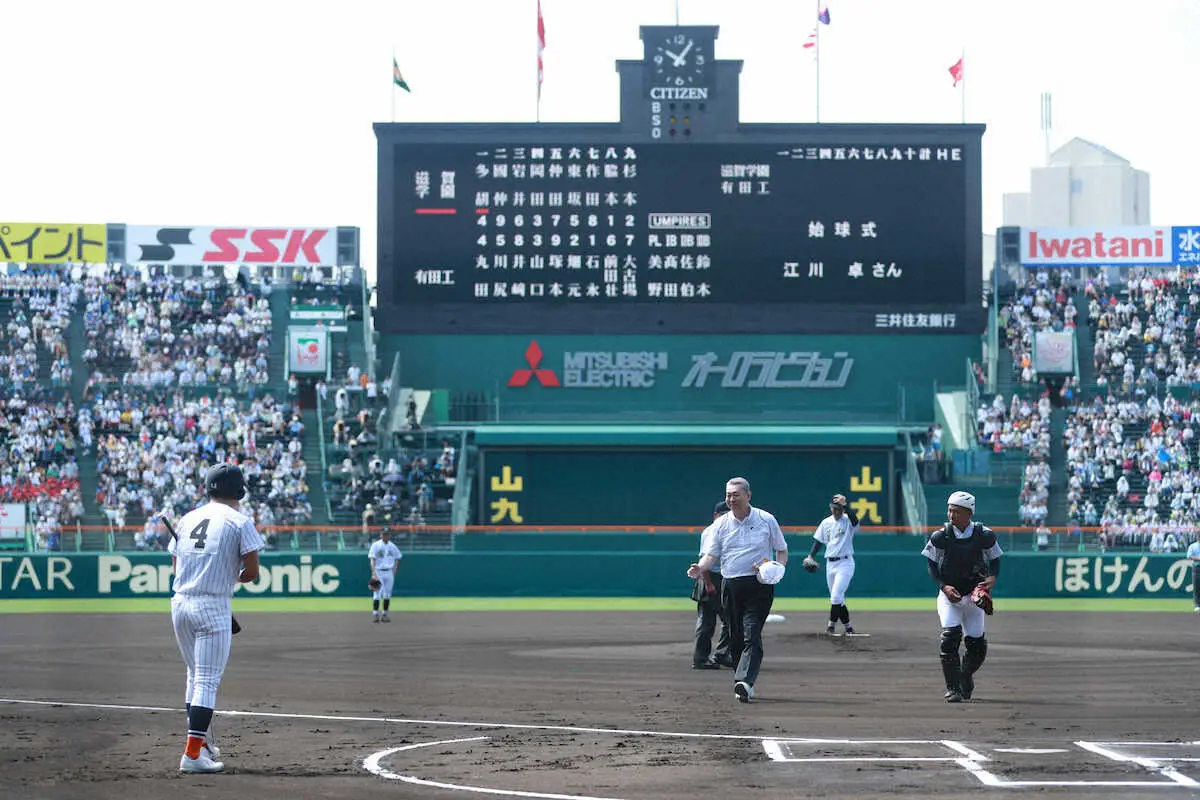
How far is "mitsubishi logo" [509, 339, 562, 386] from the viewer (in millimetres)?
46344

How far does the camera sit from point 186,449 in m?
42.6

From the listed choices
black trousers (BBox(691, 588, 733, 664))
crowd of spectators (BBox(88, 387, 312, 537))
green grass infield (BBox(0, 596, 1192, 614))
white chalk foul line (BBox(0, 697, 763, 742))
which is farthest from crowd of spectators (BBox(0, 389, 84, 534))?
white chalk foul line (BBox(0, 697, 763, 742))

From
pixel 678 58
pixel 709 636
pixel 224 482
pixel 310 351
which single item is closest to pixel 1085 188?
pixel 678 58

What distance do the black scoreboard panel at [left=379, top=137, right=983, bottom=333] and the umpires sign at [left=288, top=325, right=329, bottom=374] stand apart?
8.19 feet

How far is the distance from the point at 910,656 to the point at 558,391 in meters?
26.3

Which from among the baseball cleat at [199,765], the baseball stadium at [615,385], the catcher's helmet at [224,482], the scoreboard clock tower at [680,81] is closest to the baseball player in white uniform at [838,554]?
the baseball stadium at [615,385]

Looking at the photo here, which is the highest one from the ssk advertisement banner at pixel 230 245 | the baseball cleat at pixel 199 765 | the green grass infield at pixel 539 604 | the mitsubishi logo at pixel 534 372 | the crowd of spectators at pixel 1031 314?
the ssk advertisement banner at pixel 230 245

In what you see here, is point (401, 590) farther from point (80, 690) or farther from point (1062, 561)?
point (80, 690)

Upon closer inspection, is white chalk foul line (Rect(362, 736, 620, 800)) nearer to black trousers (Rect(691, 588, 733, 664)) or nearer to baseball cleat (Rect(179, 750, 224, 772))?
baseball cleat (Rect(179, 750, 224, 772))

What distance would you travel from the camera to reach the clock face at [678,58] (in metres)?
42.3

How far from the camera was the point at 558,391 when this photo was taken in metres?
46.5

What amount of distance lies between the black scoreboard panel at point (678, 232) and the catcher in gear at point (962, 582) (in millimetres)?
28075

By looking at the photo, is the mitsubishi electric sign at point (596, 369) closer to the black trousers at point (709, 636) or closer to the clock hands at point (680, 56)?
the clock hands at point (680, 56)

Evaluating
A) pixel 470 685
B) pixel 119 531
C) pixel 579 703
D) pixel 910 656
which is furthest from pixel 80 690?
pixel 119 531
